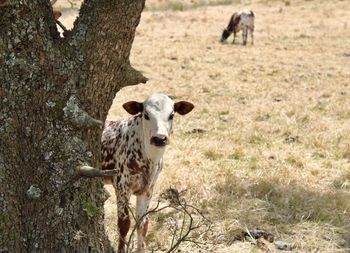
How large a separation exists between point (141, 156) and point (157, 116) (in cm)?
43

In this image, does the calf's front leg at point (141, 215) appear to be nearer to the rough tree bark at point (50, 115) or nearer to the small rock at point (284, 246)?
the small rock at point (284, 246)

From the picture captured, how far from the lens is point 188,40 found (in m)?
19.2

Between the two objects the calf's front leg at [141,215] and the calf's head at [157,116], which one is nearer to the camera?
the calf's head at [157,116]

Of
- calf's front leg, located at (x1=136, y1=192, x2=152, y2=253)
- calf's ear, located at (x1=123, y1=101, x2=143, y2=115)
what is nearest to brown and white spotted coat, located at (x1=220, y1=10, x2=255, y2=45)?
calf's ear, located at (x1=123, y1=101, x2=143, y2=115)

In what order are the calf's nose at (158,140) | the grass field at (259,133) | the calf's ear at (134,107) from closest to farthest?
the calf's nose at (158,140)
the calf's ear at (134,107)
the grass field at (259,133)

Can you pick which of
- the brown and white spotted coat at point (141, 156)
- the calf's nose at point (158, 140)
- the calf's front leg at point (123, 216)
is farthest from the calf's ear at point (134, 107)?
the calf's front leg at point (123, 216)

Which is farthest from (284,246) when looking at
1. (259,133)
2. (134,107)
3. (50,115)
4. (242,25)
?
(242,25)

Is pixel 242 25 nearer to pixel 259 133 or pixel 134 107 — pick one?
pixel 259 133

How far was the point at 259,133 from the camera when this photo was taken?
8930 millimetres

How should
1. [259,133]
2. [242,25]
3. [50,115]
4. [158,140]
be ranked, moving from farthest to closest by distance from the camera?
[242,25] → [259,133] → [158,140] → [50,115]

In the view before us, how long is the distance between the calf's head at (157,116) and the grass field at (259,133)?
108cm

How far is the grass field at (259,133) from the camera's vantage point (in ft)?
19.2

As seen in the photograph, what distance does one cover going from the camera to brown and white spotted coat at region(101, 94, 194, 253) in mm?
4988

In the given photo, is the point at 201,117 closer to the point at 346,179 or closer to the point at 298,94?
the point at 298,94
